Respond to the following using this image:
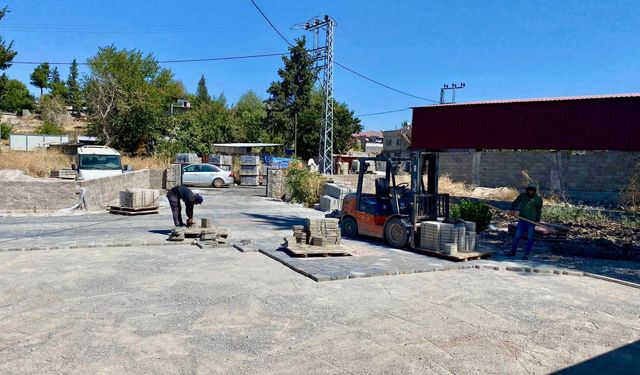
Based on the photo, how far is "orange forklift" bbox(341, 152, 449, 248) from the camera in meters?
10.8

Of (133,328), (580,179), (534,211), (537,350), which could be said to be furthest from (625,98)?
(133,328)

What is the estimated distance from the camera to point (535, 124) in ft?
76.3

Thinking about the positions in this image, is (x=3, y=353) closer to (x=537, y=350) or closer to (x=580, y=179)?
(x=537, y=350)

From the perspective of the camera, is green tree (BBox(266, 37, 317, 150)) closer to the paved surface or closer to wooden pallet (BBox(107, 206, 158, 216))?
wooden pallet (BBox(107, 206, 158, 216))

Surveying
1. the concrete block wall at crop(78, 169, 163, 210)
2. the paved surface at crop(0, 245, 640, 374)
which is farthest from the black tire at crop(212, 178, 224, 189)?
the paved surface at crop(0, 245, 640, 374)

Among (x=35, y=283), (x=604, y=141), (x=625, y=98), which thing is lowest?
(x=35, y=283)

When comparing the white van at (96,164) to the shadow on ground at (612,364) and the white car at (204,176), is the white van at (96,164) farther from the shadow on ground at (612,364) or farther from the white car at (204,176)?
the shadow on ground at (612,364)

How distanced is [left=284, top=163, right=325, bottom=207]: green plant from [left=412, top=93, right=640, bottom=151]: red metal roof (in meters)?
8.05

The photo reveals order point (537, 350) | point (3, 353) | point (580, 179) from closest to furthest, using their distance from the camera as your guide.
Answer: point (3, 353), point (537, 350), point (580, 179)

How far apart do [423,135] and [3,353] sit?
79.7ft

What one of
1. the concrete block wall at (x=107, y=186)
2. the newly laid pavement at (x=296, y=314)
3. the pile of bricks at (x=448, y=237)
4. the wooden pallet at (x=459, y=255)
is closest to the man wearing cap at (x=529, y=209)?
the newly laid pavement at (x=296, y=314)

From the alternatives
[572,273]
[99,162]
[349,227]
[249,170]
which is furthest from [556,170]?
[99,162]

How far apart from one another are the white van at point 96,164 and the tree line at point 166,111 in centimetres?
744

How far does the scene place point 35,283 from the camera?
7.54 metres
